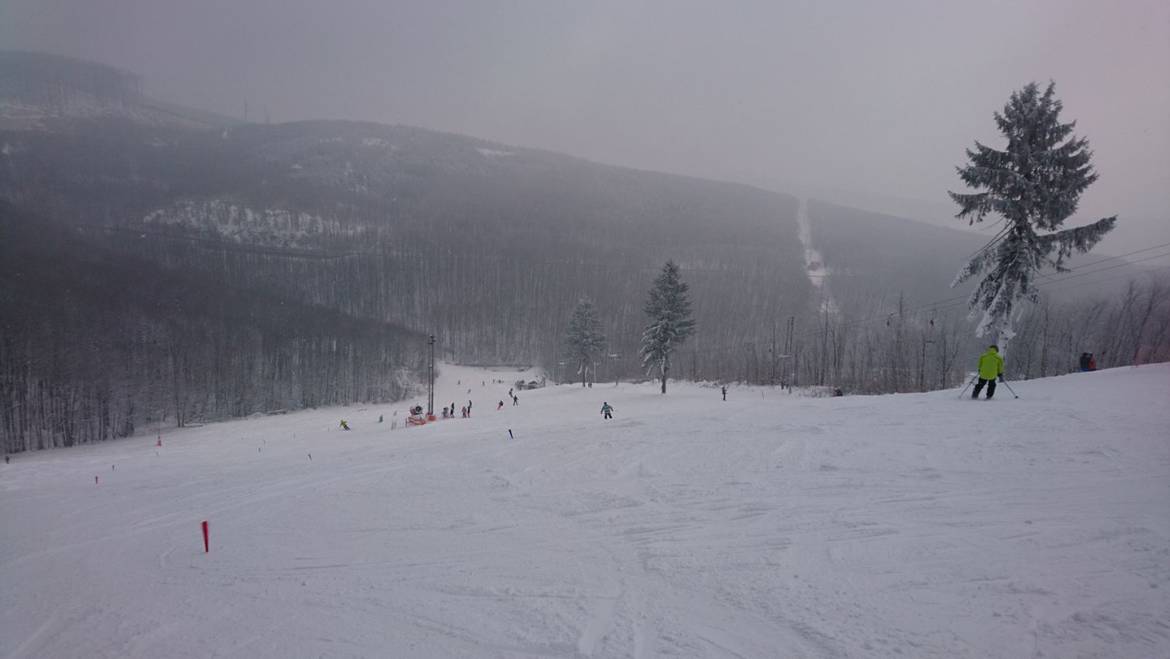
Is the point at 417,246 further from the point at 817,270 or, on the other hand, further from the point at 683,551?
the point at 683,551

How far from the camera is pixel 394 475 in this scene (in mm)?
12680

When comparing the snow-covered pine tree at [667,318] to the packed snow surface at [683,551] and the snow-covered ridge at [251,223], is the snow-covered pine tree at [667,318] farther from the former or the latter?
the snow-covered ridge at [251,223]

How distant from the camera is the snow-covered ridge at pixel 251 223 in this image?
456 ft

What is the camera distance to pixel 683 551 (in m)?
6.55

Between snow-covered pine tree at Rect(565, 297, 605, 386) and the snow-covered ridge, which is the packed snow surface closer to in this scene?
snow-covered pine tree at Rect(565, 297, 605, 386)

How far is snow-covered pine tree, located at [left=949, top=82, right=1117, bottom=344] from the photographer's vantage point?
15.7 metres

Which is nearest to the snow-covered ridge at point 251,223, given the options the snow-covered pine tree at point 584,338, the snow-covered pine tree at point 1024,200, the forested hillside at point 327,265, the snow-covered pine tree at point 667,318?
the forested hillside at point 327,265

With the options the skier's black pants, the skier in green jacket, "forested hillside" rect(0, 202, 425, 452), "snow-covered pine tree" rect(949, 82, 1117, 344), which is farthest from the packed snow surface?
"forested hillside" rect(0, 202, 425, 452)

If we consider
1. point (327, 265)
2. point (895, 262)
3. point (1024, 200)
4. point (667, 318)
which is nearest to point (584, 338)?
point (667, 318)

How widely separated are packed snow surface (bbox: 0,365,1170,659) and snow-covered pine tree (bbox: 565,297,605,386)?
1628 inches

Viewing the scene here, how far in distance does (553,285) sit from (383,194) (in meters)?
110

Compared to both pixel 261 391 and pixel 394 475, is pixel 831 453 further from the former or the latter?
pixel 261 391

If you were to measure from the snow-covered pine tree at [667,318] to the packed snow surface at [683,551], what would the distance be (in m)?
27.2

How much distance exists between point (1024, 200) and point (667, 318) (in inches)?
1027
